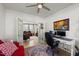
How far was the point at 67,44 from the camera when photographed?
54.6 inches

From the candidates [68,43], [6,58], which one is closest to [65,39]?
[68,43]

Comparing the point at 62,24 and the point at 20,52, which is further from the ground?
the point at 62,24

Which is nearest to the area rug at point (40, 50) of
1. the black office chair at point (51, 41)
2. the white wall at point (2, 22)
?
the black office chair at point (51, 41)

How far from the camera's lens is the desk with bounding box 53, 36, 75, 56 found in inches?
51.4

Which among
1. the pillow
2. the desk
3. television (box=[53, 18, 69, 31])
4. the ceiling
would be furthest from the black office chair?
the pillow

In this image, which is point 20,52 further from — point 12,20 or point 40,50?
point 12,20

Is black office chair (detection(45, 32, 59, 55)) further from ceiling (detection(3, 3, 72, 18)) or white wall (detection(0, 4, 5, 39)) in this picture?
white wall (detection(0, 4, 5, 39))

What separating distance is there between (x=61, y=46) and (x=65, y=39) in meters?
0.14

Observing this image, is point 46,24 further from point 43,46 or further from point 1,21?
point 1,21

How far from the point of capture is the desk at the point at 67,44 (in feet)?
4.28

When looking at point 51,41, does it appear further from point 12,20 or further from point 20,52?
point 12,20

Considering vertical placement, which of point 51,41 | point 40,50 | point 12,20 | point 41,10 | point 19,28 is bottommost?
point 40,50

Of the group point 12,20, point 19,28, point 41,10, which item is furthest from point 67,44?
point 12,20

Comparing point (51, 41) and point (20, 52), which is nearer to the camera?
point (20, 52)
